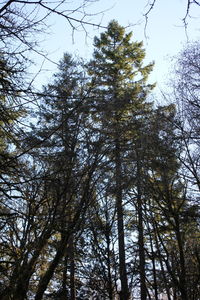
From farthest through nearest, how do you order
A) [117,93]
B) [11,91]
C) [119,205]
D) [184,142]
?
[117,93] → [119,205] → [184,142] → [11,91]

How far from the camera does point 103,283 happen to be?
492 inches

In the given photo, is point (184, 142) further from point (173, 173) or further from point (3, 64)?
point (3, 64)

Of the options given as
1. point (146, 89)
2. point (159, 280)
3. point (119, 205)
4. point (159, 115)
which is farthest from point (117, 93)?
point (159, 280)

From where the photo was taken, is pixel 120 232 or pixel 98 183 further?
pixel 120 232

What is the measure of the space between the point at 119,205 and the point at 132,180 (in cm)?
190

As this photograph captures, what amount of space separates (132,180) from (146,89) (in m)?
7.86

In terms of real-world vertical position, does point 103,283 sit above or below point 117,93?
below

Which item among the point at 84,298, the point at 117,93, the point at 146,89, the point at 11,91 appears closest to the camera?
the point at 11,91

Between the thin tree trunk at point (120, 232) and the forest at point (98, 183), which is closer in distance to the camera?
the forest at point (98, 183)

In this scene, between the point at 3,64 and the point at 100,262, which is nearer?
the point at 3,64

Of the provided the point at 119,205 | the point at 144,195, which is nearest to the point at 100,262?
the point at 119,205

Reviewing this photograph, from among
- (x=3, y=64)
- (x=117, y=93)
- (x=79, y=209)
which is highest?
(x=117, y=93)

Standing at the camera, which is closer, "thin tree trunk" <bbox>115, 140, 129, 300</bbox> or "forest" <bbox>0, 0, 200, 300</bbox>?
"forest" <bbox>0, 0, 200, 300</bbox>

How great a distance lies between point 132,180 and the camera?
10.4 meters
